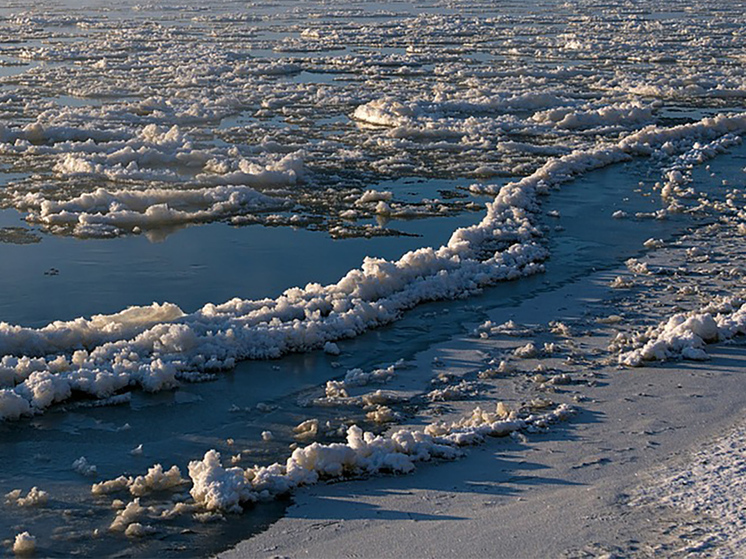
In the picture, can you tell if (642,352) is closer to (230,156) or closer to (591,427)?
(591,427)

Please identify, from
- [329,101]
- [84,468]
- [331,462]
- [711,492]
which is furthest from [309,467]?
[329,101]

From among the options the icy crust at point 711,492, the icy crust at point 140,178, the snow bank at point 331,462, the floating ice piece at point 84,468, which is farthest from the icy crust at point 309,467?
the icy crust at point 140,178

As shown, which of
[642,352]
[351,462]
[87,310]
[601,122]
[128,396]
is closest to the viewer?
[351,462]

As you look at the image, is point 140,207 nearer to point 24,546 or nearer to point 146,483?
point 146,483

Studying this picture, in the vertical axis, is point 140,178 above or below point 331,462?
above

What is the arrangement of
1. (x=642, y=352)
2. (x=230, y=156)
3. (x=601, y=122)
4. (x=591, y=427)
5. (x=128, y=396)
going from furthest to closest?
(x=601, y=122) < (x=230, y=156) < (x=642, y=352) < (x=128, y=396) < (x=591, y=427)

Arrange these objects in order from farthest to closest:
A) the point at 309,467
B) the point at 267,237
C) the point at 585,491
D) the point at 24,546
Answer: the point at 267,237
the point at 309,467
the point at 585,491
the point at 24,546

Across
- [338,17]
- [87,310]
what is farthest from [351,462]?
[338,17]
